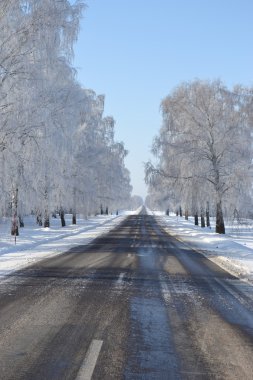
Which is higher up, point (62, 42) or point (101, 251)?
point (62, 42)

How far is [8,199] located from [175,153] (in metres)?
15.1

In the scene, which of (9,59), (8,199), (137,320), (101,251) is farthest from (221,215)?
(137,320)

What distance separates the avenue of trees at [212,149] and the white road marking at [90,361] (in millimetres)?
22857

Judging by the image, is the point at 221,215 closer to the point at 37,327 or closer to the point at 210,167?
the point at 210,167

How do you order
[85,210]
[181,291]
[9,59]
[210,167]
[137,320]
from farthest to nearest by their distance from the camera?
[85,210] → [210,167] → [9,59] → [181,291] → [137,320]

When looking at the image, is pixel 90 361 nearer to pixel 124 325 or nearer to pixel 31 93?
pixel 124 325

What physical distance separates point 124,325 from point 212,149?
23.4 m

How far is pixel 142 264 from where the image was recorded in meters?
13.9

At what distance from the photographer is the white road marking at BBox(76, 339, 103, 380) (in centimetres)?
437

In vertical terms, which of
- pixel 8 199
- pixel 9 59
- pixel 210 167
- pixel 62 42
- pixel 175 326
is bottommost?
pixel 175 326

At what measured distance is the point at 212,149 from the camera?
28.7m

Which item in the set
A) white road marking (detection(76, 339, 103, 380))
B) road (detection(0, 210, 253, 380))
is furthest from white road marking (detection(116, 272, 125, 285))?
white road marking (detection(76, 339, 103, 380))

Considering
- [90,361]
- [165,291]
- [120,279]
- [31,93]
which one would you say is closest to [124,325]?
[90,361]

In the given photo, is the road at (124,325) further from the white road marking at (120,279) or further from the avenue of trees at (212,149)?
the avenue of trees at (212,149)
